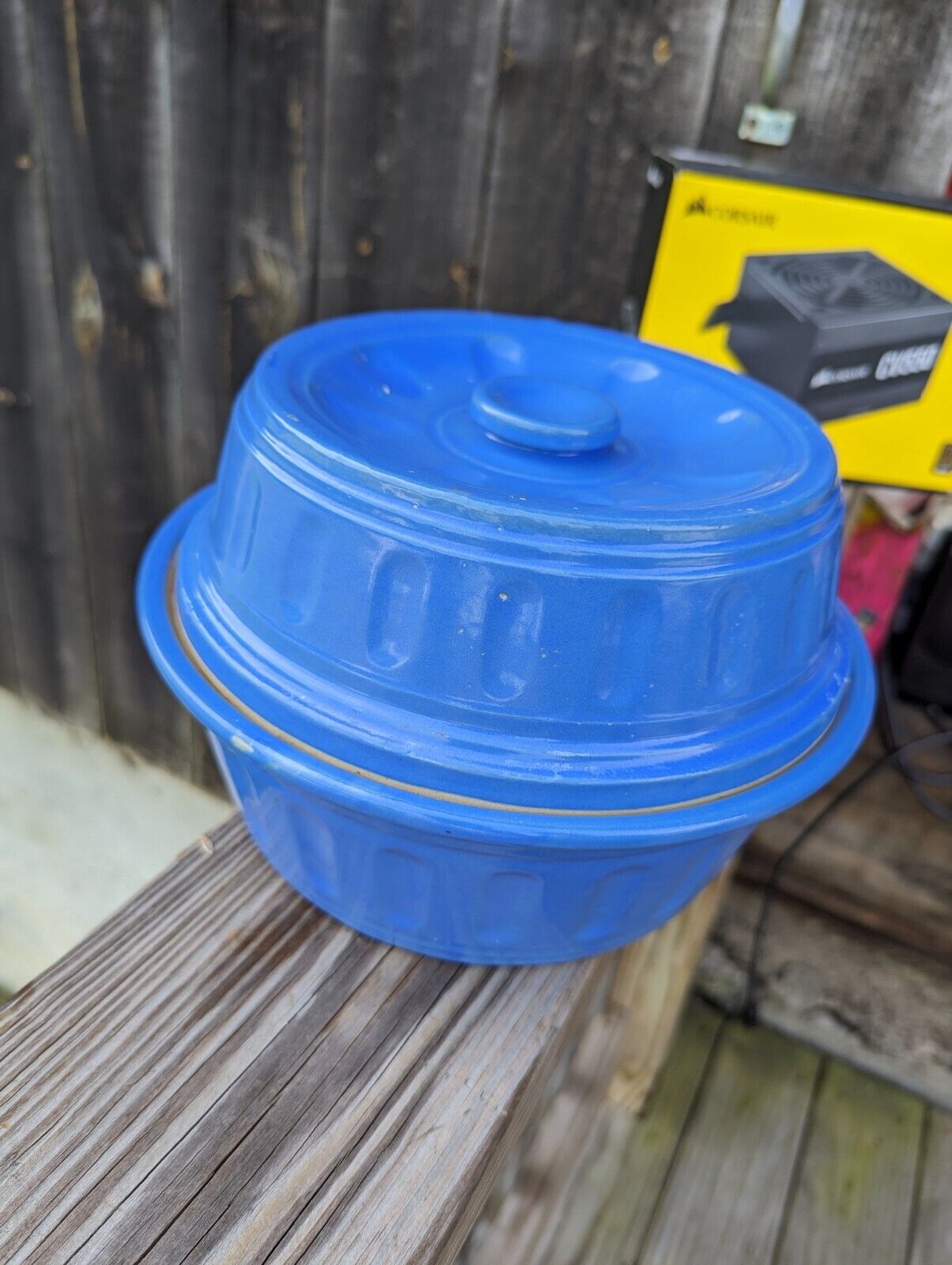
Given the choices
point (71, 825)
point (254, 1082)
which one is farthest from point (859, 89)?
point (71, 825)

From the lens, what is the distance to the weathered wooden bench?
48 centimetres

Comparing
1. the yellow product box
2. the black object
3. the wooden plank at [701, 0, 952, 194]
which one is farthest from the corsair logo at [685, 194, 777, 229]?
the black object

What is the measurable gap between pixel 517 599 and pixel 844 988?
0.93m

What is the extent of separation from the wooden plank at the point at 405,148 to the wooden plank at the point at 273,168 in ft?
0.06

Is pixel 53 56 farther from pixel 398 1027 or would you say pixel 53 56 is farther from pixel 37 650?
pixel 398 1027

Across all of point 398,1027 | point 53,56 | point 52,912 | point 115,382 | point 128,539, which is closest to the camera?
point 398,1027

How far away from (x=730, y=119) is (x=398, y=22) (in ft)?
1.09

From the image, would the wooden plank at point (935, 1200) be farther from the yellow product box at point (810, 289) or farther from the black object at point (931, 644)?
the yellow product box at point (810, 289)

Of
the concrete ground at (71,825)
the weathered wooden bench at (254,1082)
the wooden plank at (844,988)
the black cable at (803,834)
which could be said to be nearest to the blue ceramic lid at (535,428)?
the weathered wooden bench at (254,1082)

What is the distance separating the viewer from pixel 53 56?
3.55 ft

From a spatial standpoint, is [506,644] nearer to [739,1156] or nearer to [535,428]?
[535,428]

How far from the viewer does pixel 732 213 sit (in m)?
0.75

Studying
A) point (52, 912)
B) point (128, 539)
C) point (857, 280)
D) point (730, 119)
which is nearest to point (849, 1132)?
point (857, 280)

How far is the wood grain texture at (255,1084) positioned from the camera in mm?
481
